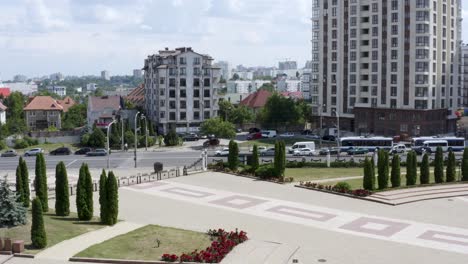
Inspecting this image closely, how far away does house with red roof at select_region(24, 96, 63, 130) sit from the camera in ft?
426

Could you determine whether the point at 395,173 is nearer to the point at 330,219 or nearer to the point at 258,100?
the point at 330,219

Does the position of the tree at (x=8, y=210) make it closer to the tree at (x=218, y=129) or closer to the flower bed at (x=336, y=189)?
the flower bed at (x=336, y=189)

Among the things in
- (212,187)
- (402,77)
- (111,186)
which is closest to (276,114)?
(402,77)

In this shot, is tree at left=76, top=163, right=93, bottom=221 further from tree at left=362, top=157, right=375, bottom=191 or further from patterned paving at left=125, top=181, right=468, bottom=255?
tree at left=362, top=157, right=375, bottom=191

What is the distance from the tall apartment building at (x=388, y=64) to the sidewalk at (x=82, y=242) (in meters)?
70.0

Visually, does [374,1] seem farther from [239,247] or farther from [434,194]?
[239,247]

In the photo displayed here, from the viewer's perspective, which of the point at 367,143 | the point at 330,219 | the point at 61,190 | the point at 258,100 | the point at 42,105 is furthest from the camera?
the point at 258,100

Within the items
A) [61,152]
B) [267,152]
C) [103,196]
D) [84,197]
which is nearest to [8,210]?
[84,197]

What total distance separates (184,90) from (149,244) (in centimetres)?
7766

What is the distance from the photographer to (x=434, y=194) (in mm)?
49375

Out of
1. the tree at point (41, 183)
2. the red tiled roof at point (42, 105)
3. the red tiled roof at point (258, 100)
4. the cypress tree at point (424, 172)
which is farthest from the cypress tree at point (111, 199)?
the red tiled roof at point (258, 100)

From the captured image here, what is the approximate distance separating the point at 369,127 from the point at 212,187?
56844 mm

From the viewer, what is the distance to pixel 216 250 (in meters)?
31.3

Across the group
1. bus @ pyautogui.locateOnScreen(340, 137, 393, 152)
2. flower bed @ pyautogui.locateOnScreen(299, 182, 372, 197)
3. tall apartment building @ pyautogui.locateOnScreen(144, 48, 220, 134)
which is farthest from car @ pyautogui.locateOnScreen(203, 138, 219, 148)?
flower bed @ pyautogui.locateOnScreen(299, 182, 372, 197)
